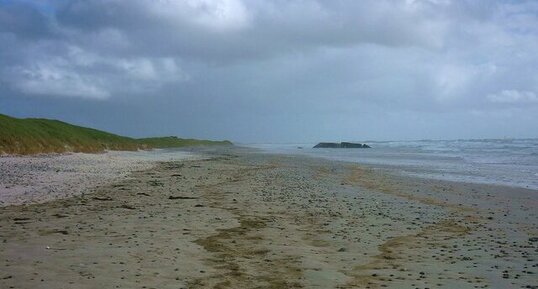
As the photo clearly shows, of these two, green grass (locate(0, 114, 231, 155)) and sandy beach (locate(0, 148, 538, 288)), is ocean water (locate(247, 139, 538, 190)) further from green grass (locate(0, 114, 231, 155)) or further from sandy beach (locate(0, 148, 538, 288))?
green grass (locate(0, 114, 231, 155))

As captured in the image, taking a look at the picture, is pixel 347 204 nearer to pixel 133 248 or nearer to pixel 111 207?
pixel 111 207

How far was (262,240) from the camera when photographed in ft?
37.4

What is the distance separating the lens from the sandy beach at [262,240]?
8.16 metres

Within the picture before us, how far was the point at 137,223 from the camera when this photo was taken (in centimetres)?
1316

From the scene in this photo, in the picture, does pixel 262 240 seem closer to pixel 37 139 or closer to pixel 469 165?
pixel 469 165

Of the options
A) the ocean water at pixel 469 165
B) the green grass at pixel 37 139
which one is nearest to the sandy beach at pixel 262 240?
the ocean water at pixel 469 165

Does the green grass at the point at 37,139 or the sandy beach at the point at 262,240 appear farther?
the green grass at the point at 37,139

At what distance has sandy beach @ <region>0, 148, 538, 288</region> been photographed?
8.16m

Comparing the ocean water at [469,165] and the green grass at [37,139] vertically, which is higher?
the green grass at [37,139]

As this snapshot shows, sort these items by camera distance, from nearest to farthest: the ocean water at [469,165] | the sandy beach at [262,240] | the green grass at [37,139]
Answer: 1. the sandy beach at [262,240]
2. the ocean water at [469,165]
3. the green grass at [37,139]

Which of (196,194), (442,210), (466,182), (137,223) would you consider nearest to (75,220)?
(137,223)

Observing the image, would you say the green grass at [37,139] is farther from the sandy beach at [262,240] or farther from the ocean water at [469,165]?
the ocean water at [469,165]

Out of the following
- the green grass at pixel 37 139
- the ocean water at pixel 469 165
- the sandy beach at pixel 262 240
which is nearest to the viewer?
the sandy beach at pixel 262 240

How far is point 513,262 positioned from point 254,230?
19.7ft
